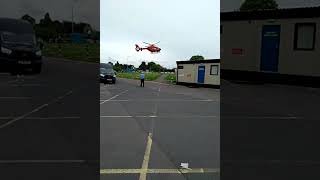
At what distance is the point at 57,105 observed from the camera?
12.4m

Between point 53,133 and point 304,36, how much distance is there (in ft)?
41.9

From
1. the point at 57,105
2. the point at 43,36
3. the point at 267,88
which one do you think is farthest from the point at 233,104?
the point at 43,36

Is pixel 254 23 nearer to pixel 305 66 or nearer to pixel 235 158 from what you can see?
pixel 305 66

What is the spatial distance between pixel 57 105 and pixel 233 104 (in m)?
5.65

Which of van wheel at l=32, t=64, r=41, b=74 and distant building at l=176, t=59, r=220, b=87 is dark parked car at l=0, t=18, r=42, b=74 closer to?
van wheel at l=32, t=64, r=41, b=74

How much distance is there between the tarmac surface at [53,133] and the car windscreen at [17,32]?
0.62 meters

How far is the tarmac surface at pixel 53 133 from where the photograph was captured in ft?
16.2

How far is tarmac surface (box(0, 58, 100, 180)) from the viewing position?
4926mm

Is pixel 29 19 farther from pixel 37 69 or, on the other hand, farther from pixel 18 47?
pixel 37 69

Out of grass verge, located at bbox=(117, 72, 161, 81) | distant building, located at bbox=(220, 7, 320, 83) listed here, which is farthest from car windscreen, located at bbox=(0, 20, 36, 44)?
A: grass verge, located at bbox=(117, 72, 161, 81)

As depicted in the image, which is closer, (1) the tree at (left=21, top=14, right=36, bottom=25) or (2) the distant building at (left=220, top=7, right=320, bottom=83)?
(1) the tree at (left=21, top=14, right=36, bottom=25)

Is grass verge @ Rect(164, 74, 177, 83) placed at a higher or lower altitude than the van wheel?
lower

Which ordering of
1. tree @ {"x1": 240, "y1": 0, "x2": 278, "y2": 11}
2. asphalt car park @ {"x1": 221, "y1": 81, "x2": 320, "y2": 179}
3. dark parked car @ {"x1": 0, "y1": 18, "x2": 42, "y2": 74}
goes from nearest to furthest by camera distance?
1. asphalt car park @ {"x1": 221, "y1": 81, "x2": 320, "y2": 179}
2. dark parked car @ {"x1": 0, "y1": 18, "x2": 42, "y2": 74}
3. tree @ {"x1": 240, "y1": 0, "x2": 278, "y2": 11}

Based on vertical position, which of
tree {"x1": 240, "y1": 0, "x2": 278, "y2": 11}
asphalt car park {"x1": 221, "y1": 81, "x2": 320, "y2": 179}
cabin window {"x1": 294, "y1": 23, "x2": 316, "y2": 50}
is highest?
tree {"x1": 240, "y1": 0, "x2": 278, "y2": 11}
